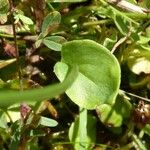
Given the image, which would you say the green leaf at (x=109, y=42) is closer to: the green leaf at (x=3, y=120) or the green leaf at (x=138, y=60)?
the green leaf at (x=138, y=60)

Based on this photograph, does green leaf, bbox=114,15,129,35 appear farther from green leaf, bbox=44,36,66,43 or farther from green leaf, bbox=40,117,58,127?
green leaf, bbox=40,117,58,127

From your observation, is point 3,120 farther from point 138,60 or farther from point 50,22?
point 138,60

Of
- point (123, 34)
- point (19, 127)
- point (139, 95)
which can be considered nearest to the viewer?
point (19, 127)

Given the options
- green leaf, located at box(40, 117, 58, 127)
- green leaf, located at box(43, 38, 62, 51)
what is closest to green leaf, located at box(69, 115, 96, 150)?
green leaf, located at box(40, 117, 58, 127)

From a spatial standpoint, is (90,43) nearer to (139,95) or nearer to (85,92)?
(85,92)

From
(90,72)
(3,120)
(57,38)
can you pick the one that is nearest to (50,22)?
(57,38)

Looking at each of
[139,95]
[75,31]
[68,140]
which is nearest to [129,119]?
[139,95]
